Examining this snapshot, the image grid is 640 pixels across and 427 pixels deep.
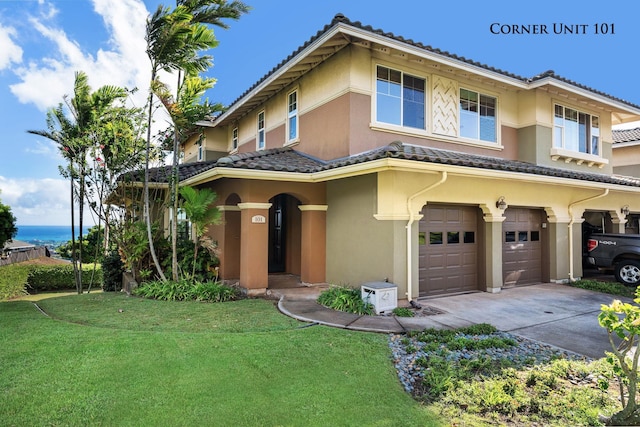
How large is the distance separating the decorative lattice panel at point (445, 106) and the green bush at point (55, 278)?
14790 millimetres

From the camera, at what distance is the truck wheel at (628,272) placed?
10.3 metres

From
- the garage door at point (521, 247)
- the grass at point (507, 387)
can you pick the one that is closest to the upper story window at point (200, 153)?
the garage door at point (521, 247)

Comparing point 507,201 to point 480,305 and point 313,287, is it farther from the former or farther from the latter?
point 313,287

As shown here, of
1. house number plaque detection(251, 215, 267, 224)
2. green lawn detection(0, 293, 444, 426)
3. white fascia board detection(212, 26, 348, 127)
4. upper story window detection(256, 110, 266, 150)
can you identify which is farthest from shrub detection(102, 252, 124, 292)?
white fascia board detection(212, 26, 348, 127)

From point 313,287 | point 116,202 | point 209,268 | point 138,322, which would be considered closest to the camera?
point 138,322

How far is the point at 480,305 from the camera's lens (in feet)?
26.7

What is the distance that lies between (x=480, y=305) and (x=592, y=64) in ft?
44.0

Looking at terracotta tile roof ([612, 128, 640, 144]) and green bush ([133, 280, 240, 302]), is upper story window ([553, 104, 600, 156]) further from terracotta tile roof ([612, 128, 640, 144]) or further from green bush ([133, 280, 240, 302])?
green bush ([133, 280, 240, 302])

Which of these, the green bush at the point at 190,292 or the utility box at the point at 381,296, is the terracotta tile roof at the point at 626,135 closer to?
the utility box at the point at 381,296

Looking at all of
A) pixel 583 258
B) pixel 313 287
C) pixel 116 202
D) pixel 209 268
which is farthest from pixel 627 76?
pixel 116 202

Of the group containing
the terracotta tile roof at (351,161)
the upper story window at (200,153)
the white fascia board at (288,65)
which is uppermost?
the white fascia board at (288,65)

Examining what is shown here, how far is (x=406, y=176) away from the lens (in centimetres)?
798

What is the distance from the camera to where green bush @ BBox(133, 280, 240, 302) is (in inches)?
328

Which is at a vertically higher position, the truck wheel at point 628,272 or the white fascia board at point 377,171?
the white fascia board at point 377,171
